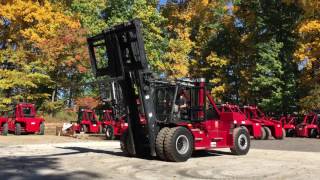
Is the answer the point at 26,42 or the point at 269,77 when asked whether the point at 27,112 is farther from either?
the point at 269,77

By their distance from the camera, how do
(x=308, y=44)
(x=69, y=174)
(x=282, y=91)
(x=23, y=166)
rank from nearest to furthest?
(x=69, y=174)
(x=23, y=166)
(x=308, y=44)
(x=282, y=91)

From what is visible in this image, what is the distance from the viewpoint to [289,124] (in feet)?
129

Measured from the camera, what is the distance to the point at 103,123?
38.1 metres

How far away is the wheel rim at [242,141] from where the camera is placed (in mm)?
19719

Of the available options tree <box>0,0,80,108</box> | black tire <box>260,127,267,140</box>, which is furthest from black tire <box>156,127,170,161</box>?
tree <box>0,0,80,108</box>

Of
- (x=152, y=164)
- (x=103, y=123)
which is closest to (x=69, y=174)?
(x=152, y=164)

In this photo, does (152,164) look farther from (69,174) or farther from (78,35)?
(78,35)

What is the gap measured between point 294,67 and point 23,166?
109 ft

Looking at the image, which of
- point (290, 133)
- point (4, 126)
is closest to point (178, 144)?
point (4, 126)

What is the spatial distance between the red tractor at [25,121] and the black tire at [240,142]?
2061cm

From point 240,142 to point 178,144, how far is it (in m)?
3.75

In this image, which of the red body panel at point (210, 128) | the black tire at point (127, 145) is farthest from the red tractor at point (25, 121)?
the red body panel at point (210, 128)

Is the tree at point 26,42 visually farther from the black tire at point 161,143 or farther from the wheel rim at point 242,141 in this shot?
the black tire at point 161,143

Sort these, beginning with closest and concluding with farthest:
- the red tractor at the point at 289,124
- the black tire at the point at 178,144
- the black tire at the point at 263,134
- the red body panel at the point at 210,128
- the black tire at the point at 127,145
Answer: the black tire at the point at 178,144
the black tire at the point at 127,145
the red body panel at the point at 210,128
the black tire at the point at 263,134
the red tractor at the point at 289,124
